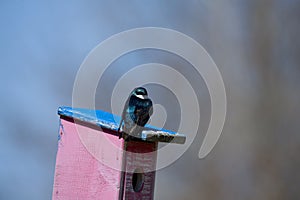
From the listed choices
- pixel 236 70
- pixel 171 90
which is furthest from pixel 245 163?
pixel 171 90

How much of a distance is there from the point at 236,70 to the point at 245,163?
784mm

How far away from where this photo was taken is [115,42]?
2705mm

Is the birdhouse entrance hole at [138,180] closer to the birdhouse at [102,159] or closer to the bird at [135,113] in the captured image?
the birdhouse at [102,159]

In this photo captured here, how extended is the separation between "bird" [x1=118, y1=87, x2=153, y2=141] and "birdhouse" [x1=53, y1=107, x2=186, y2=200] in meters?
0.02

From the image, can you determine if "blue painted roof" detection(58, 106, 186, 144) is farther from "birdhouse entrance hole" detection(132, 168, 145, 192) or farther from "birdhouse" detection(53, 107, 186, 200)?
"birdhouse entrance hole" detection(132, 168, 145, 192)

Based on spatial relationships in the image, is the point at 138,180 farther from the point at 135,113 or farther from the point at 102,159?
the point at 135,113

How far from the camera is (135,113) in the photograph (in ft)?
→ 3.38

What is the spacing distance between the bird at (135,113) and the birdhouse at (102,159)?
0.08 feet

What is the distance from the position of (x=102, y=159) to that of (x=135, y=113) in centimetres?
21

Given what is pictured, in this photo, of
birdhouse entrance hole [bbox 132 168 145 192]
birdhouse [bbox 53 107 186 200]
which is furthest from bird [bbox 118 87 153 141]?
birdhouse entrance hole [bbox 132 168 145 192]

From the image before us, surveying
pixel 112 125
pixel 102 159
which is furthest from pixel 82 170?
pixel 112 125

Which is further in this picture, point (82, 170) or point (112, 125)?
point (82, 170)

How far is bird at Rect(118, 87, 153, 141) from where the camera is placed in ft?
3.38

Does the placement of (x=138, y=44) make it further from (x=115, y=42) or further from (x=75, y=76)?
(x=75, y=76)
